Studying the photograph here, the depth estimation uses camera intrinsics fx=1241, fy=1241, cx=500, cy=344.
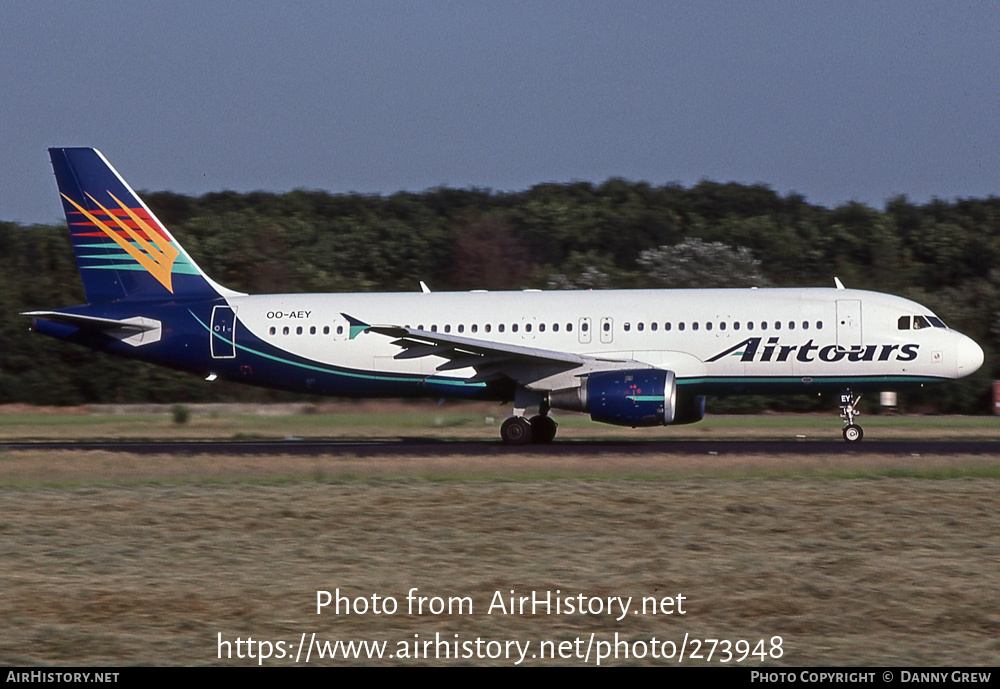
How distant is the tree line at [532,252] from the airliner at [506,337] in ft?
28.3

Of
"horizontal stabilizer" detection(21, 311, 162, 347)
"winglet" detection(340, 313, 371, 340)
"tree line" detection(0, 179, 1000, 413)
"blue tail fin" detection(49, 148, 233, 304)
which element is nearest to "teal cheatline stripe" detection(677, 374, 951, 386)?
"winglet" detection(340, 313, 371, 340)

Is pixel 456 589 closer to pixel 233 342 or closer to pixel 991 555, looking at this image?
pixel 991 555

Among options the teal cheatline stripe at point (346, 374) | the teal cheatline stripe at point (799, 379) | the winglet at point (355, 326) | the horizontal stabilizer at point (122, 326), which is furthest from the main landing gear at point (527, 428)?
the horizontal stabilizer at point (122, 326)

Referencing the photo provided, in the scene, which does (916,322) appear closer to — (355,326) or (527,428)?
(527,428)

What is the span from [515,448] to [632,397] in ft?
9.16

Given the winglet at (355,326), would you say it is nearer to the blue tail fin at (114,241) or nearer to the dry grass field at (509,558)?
the blue tail fin at (114,241)

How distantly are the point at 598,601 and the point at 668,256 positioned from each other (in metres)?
47.9

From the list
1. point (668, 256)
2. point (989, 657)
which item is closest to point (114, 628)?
point (989, 657)

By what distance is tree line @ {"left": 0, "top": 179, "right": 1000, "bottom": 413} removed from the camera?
147ft

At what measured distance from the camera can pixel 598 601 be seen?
10.1 m

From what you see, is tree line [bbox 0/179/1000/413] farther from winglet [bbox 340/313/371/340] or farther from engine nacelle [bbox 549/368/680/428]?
engine nacelle [bbox 549/368/680/428]

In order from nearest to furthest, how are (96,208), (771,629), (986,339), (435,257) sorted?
(771,629)
(96,208)
(986,339)
(435,257)

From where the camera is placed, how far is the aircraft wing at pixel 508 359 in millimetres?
24766

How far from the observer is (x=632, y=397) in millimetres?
23812
